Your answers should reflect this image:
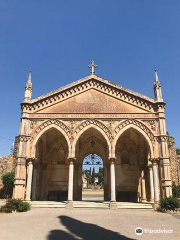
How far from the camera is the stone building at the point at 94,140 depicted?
1620 cm

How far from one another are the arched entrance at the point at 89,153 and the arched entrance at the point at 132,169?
1.28 metres

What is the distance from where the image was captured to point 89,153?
70.4ft

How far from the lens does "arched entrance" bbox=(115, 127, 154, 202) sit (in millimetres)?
19453

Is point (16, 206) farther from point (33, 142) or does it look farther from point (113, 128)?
point (113, 128)

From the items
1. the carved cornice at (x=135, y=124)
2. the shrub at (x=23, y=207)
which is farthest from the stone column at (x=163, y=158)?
the shrub at (x=23, y=207)

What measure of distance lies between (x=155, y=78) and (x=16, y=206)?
14.9m

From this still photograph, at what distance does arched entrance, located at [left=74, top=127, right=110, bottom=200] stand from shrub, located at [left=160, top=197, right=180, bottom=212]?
6340mm

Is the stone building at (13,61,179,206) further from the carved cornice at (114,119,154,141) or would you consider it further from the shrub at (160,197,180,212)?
the shrub at (160,197,180,212)

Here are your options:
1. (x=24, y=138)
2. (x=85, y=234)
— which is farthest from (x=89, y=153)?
(x=85, y=234)

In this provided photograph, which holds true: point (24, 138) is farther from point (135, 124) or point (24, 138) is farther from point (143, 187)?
point (143, 187)

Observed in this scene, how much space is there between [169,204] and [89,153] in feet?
31.8

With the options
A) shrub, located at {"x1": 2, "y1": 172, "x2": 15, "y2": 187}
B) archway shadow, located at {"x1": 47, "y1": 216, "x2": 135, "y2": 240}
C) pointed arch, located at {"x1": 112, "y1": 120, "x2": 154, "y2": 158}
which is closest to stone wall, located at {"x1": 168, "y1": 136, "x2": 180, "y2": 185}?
pointed arch, located at {"x1": 112, "y1": 120, "x2": 154, "y2": 158}

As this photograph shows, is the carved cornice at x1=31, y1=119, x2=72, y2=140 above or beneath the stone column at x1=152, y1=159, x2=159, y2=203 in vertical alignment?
above

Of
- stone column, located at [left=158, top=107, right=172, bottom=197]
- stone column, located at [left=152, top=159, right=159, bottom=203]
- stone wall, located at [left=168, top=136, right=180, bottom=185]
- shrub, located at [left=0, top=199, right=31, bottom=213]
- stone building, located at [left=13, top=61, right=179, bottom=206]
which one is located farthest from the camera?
stone wall, located at [left=168, top=136, right=180, bottom=185]
